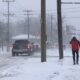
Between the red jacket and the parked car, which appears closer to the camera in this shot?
the red jacket

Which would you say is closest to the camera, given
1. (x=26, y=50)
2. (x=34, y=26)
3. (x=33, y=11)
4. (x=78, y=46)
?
(x=78, y=46)

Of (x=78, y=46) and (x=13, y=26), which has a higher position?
(x=13, y=26)

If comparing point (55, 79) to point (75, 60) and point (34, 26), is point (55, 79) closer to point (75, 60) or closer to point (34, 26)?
point (75, 60)

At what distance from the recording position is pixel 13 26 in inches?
6009

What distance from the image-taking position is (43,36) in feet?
87.2

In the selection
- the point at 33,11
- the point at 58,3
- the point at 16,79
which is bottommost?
the point at 16,79

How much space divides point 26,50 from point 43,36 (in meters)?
17.9

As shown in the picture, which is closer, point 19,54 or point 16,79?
point 16,79

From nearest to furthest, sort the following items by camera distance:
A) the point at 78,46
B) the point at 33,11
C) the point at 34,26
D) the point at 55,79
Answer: the point at 55,79 → the point at 78,46 → the point at 33,11 → the point at 34,26

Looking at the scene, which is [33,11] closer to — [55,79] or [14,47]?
[14,47]

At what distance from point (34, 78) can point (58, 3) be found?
566 inches

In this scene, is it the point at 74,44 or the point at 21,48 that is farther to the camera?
the point at 21,48

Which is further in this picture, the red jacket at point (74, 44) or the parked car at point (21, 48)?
the parked car at point (21, 48)

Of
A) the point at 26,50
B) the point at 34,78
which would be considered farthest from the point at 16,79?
the point at 26,50
